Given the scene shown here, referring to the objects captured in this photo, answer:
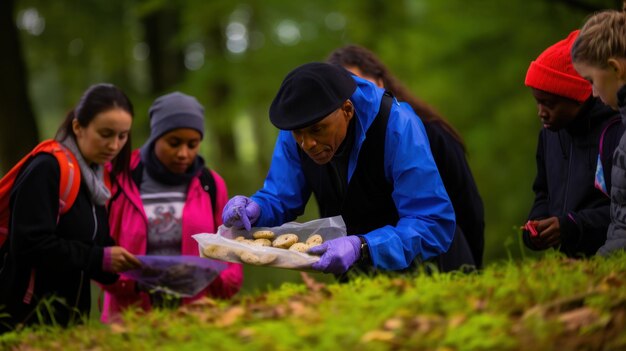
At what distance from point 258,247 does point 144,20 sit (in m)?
10.9

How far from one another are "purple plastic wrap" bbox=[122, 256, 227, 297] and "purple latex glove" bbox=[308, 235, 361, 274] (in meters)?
1.23

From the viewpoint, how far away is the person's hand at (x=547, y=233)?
4062mm

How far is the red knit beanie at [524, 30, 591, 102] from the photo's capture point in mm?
4172

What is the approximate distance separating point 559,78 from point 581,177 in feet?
1.74

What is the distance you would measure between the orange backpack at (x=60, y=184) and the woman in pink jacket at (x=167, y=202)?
0.59 meters

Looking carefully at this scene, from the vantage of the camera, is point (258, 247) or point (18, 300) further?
point (18, 300)

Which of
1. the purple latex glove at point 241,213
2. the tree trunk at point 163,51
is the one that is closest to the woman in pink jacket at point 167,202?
the purple latex glove at point 241,213

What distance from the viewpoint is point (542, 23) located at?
9.77 m

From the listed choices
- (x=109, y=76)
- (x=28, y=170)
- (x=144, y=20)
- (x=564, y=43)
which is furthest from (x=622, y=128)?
(x=109, y=76)

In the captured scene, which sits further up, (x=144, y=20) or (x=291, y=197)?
(x=144, y=20)

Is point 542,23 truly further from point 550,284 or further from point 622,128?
point 550,284

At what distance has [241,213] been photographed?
159 inches

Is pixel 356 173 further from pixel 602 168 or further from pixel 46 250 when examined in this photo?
pixel 46 250

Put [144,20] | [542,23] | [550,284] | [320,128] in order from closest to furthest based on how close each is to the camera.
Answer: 1. [550,284]
2. [320,128]
3. [542,23]
4. [144,20]
